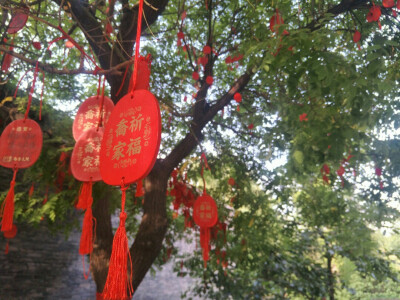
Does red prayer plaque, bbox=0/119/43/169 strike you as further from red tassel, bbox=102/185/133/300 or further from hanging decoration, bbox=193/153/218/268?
hanging decoration, bbox=193/153/218/268

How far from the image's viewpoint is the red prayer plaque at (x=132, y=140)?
47.2 inches

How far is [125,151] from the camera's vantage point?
128 cm

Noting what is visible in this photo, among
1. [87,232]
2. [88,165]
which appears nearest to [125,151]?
[88,165]

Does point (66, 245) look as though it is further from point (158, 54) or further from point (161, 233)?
point (158, 54)

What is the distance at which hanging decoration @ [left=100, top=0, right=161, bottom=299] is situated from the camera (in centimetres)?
115

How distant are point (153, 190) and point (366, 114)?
1.92m

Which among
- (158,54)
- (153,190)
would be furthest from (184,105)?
(153,190)

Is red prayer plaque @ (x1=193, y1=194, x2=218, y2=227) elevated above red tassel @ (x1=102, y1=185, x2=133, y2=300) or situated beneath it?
elevated above

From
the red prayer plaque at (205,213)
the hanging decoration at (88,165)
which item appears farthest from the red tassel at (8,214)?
the red prayer plaque at (205,213)

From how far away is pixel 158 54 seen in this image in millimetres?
4137

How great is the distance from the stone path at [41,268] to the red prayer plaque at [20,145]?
104 inches

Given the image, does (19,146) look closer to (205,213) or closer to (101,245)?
(101,245)

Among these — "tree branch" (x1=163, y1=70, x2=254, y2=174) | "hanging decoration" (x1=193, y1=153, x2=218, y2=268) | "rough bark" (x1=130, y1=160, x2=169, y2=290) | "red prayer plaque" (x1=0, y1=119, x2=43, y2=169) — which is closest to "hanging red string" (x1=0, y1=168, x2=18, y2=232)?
"red prayer plaque" (x1=0, y1=119, x2=43, y2=169)

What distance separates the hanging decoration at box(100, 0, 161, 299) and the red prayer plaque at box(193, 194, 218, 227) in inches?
67.9
